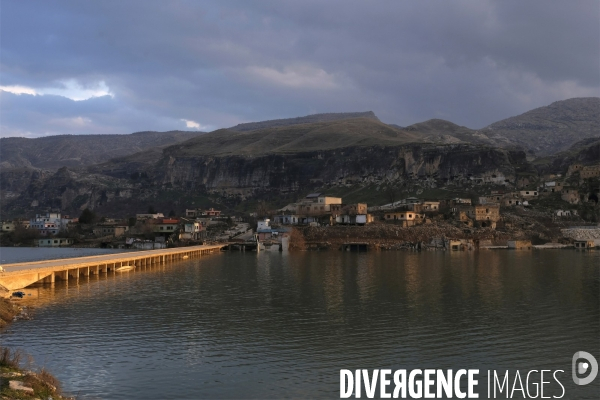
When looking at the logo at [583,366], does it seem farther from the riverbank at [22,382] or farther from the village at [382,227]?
the village at [382,227]

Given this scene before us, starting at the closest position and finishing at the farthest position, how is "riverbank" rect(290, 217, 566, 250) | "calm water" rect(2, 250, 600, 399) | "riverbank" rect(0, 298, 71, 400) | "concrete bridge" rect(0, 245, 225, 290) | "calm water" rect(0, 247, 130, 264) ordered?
"riverbank" rect(0, 298, 71, 400) → "calm water" rect(2, 250, 600, 399) → "concrete bridge" rect(0, 245, 225, 290) → "calm water" rect(0, 247, 130, 264) → "riverbank" rect(290, 217, 566, 250)

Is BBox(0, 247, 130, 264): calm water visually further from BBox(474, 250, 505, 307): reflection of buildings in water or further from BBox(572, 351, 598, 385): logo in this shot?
BBox(572, 351, 598, 385): logo

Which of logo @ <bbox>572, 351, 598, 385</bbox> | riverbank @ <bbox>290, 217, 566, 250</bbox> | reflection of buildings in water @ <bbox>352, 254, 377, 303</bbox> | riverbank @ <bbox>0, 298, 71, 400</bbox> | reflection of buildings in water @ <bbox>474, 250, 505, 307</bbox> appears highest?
riverbank @ <bbox>290, 217, 566, 250</bbox>

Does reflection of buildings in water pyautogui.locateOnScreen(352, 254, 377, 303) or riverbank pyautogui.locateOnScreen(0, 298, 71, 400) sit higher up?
riverbank pyautogui.locateOnScreen(0, 298, 71, 400)

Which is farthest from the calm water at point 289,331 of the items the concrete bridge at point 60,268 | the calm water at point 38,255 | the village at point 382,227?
the village at point 382,227

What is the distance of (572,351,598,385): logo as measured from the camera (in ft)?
68.3

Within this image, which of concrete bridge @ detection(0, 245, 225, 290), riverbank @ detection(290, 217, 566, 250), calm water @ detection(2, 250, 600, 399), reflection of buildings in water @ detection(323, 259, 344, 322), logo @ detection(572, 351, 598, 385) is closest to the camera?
calm water @ detection(2, 250, 600, 399)

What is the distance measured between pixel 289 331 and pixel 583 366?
505 inches

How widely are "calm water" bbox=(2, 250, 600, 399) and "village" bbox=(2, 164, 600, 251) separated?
53563 millimetres

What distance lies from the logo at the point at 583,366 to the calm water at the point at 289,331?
32 cm

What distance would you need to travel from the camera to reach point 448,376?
830 inches

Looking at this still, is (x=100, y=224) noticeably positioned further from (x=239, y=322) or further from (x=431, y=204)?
(x=239, y=322)

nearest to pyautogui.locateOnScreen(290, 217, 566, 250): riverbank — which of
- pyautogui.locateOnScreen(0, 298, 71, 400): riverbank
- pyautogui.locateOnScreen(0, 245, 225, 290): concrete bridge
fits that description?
pyautogui.locateOnScreen(0, 245, 225, 290): concrete bridge

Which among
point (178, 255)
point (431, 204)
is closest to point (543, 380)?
point (178, 255)
